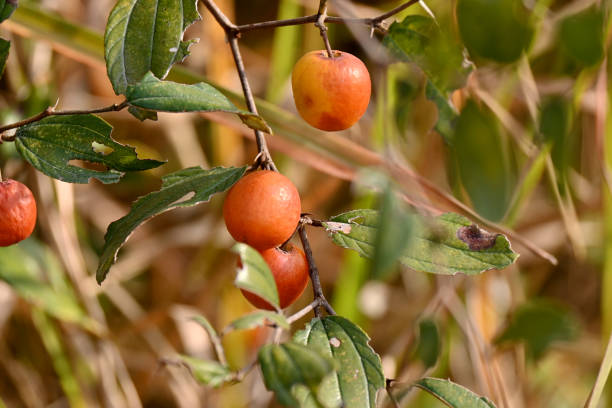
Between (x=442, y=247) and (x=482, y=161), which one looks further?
(x=442, y=247)

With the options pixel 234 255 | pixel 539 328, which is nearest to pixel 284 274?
pixel 539 328

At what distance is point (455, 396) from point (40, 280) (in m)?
0.65

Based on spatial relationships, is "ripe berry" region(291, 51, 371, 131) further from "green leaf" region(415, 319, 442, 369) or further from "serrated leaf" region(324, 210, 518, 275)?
"green leaf" region(415, 319, 442, 369)

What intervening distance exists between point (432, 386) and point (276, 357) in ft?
0.51

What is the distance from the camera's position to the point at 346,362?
0.37 metres

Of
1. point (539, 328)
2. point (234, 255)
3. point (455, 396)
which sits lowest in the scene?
point (234, 255)

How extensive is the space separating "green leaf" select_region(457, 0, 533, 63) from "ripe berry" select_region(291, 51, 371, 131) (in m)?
0.17

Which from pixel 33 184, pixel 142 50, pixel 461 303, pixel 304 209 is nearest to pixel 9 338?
pixel 33 184

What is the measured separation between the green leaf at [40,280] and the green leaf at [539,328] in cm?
56

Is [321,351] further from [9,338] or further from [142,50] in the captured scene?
[9,338]

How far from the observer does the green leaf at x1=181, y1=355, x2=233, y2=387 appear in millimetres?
322

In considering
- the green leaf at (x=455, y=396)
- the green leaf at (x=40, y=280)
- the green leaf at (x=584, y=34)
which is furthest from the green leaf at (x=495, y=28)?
the green leaf at (x=40, y=280)

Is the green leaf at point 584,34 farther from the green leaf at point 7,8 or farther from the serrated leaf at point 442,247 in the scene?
the green leaf at point 7,8

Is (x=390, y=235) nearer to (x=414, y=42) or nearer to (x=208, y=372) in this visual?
(x=208, y=372)
